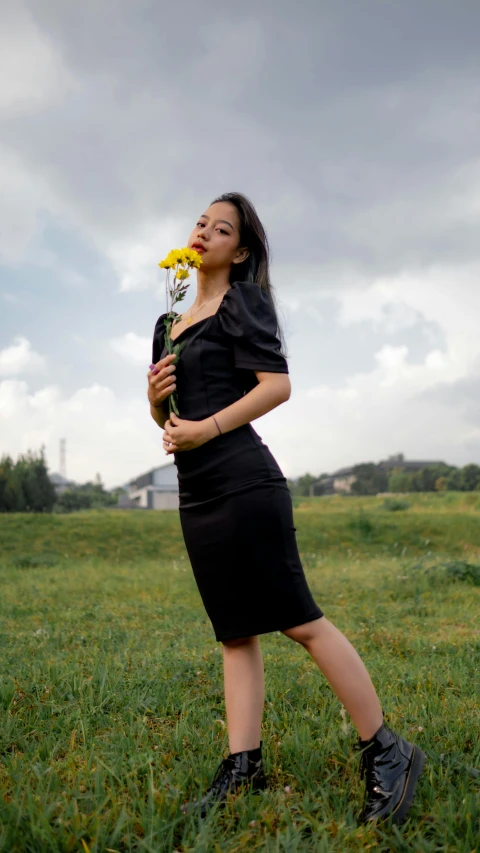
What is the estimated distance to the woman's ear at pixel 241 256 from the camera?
231cm

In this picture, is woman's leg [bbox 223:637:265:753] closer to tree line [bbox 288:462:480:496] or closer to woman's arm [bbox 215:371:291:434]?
woman's arm [bbox 215:371:291:434]

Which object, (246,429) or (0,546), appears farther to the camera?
(0,546)

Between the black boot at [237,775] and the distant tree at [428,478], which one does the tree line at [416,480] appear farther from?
the black boot at [237,775]

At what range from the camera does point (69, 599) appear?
20.4 ft

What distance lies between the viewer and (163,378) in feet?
6.80

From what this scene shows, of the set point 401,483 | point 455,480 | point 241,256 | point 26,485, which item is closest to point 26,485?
point 26,485

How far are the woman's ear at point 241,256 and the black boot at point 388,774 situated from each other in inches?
59.9

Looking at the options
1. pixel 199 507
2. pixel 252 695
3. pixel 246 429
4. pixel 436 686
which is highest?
pixel 246 429

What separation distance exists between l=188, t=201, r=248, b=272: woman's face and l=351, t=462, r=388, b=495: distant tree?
59062mm

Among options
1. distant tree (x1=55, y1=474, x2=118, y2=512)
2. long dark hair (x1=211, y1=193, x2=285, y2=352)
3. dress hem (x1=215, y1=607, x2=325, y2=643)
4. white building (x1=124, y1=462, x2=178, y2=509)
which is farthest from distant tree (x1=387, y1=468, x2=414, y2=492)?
dress hem (x1=215, y1=607, x2=325, y2=643)

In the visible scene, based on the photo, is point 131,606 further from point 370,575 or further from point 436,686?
point 436,686

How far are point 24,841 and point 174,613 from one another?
3.80 metres

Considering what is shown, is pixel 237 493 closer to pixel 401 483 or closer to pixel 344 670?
pixel 344 670

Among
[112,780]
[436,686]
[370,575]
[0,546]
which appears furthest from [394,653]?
[0,546]
